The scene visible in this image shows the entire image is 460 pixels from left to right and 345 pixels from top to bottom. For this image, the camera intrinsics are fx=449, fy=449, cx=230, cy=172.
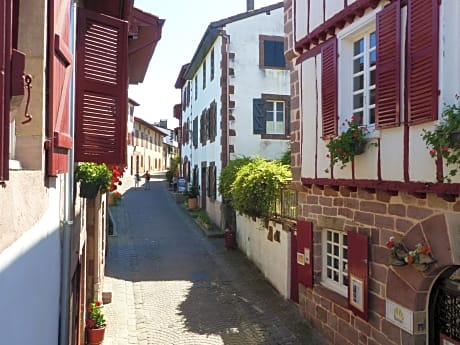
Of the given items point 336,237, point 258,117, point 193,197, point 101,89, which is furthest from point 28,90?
point 193,197

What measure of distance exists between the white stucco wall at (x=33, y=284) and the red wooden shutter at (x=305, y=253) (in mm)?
5417

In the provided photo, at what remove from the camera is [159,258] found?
13.7 metres

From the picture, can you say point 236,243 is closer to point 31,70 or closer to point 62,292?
point 62,292

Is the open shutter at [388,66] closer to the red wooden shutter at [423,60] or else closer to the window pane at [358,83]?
the red wooden shutter at [423,60]

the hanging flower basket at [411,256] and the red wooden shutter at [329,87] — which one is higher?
the red wooden shutter at [329,87]

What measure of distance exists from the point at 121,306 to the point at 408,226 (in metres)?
6.25

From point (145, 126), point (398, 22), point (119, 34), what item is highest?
point (145, 126)

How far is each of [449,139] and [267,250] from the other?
7.51m

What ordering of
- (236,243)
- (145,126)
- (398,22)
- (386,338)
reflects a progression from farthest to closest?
(145,126)
(236,243)
(386,338)
(398,22)

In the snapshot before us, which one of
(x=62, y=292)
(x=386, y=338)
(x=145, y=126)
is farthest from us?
(x=145, y=126)

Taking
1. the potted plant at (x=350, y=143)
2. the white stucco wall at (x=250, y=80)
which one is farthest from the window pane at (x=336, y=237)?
the white stucco wall at (x=250, y=80)

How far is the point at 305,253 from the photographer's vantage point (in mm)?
8102

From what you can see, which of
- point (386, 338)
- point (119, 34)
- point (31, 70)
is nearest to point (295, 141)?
point (386, 338)

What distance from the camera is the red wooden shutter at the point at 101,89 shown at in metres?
4.13
